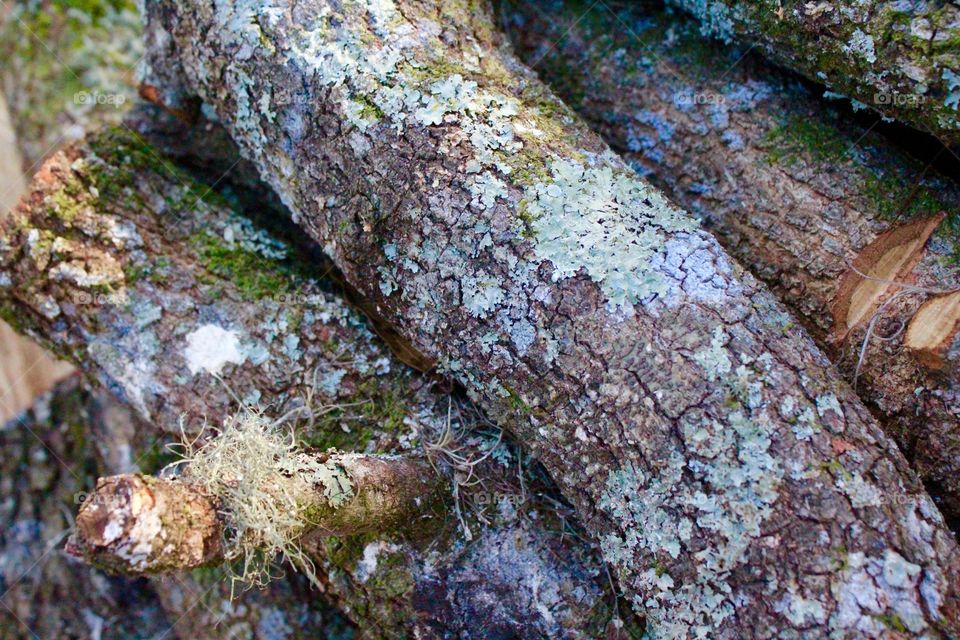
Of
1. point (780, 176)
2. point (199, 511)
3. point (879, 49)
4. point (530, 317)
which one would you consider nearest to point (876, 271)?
point (780, 176)

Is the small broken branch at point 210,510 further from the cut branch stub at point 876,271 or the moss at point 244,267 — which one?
the cut branch stub at point 876,271

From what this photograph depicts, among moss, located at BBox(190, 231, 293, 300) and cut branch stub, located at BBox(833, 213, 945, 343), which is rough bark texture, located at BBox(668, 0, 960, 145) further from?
moss, located at BBox(190, 231, 293, 300)

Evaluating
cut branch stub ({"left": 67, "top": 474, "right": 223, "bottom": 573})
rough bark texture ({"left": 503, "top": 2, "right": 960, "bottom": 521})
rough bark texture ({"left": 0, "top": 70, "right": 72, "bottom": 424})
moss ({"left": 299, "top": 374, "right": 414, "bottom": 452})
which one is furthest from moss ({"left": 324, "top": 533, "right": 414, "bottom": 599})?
rough bark texture ({"left": 0, "top": 70, "right": 72, "bottom": 424})

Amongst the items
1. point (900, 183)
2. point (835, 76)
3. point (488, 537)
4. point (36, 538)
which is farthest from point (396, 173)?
point (36, 538)

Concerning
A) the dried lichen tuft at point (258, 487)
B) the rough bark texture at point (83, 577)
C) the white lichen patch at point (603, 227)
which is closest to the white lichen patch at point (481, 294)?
the white lichen patch at point (603, 227)

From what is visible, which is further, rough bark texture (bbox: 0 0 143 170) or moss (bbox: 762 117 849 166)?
rough bark texture (bbox: 0 0 143 170)

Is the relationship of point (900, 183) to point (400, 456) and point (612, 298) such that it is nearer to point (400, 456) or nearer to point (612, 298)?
point (612, 298)
